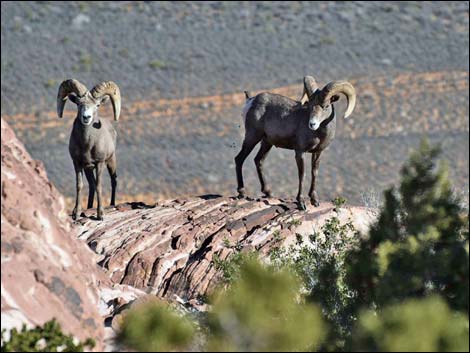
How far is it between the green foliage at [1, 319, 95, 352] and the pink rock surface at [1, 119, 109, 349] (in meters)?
0.29

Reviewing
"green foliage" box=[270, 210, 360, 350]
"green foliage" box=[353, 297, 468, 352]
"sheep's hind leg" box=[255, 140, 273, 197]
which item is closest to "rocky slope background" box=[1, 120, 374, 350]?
"sheep's hind leg" box=[255, 140, 273, 197]

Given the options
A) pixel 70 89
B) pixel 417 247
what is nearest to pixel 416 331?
pixel 417 247

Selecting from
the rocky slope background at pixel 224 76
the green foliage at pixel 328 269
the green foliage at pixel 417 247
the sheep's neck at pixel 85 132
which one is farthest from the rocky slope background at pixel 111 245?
the rocky slope background at pixel 224 76

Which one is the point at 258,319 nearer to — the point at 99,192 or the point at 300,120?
the point at 300,120

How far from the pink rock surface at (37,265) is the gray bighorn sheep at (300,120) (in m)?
6.17

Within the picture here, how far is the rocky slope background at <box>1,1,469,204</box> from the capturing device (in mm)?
34594

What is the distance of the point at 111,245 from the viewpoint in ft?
51.8

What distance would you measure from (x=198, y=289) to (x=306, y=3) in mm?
32398

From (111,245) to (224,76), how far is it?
24.3 meters

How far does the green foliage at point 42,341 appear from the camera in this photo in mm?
9078

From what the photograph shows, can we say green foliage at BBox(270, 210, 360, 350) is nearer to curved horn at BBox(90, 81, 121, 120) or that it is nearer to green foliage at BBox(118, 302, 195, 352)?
green foliage at BBox(118, 302, 195, 352)

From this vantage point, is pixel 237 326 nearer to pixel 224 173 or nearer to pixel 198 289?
pixel 198 289

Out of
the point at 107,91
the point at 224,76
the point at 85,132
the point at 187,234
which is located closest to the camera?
the point at 187,234

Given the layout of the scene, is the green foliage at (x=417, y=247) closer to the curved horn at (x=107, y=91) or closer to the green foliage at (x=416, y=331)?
the green foliage at (x=416, y=331)
